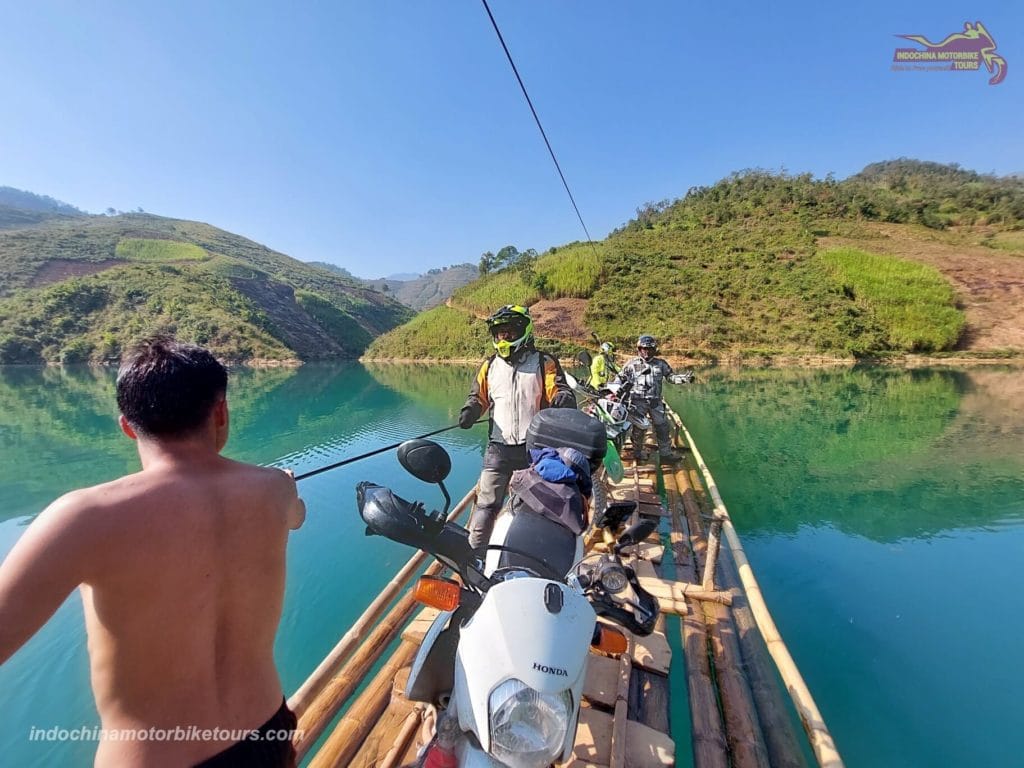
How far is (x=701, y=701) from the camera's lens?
2.50 metres

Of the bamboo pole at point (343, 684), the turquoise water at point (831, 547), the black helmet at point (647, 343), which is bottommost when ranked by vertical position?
the turquoise water at point (831, 547)

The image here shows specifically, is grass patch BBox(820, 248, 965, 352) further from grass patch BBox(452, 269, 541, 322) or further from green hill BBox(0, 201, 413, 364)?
green hill BBox(0, 201, 413, 364)

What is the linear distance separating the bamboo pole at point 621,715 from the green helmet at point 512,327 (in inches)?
88.8

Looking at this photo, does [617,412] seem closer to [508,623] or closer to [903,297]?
[508,623]

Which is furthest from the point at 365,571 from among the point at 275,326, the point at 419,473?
the point at 275,326

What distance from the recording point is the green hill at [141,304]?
45.1 meters

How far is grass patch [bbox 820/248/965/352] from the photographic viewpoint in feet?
96.8

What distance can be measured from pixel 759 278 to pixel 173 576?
43.3 metres

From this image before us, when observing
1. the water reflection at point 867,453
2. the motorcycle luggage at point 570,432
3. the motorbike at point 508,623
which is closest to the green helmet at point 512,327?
the motorcycle luggage at point 570,432

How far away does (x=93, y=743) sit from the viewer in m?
3.24

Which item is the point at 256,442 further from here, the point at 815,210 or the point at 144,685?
the point at 815,210

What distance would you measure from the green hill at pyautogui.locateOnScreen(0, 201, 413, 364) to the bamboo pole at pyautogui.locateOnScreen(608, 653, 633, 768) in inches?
1776

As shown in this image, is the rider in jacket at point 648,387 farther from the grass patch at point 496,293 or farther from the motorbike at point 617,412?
the grass patch at point 496,293

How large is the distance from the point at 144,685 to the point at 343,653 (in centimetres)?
173
